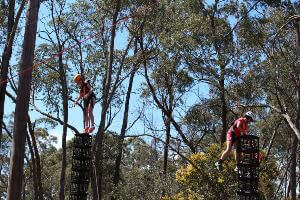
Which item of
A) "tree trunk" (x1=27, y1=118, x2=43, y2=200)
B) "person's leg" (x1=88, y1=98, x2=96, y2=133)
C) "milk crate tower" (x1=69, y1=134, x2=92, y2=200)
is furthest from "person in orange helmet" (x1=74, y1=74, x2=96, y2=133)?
"tree trunk" (x1=27, y1=118, x2=43, y2=200)

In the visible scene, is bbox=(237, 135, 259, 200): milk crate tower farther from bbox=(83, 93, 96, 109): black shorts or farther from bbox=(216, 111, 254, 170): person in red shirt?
bbox=(83, 93, 96, 109): black shorts

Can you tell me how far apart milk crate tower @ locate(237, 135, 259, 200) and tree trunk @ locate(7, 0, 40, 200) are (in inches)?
123

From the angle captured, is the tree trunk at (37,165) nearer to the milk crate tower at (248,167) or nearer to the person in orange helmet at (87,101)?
the person in orange helmet at (87,101)

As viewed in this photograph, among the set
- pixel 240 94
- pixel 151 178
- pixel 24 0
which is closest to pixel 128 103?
pixel 151 178

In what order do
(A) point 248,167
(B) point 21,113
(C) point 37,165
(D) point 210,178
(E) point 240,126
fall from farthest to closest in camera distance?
(C) point 37,165, (D) point 210,178, (E) point 240,126, (A) point 248,167, (B) point 21,113

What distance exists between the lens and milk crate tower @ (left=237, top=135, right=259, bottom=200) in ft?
23.0

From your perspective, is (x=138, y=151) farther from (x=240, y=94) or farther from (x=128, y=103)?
(x=240, y=94)

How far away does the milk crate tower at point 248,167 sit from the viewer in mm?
7008

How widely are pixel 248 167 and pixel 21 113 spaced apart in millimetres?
3340

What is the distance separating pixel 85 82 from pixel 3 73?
304 centimetres

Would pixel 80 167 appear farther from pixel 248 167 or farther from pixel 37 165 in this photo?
pixel 37 165

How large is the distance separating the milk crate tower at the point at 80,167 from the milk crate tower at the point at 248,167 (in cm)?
222

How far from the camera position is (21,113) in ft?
20.3

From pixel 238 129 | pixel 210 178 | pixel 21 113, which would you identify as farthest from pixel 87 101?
pixel 210 178
